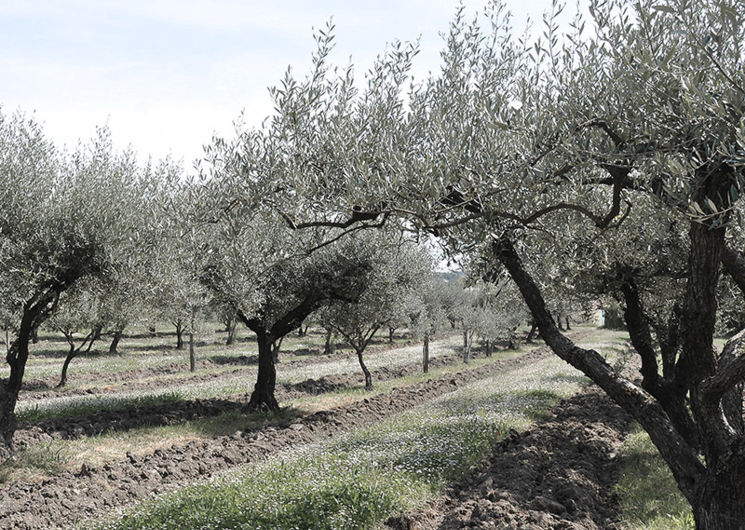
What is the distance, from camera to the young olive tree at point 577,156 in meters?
6.02

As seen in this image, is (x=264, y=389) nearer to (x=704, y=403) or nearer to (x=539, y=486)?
(x=539, y=486)

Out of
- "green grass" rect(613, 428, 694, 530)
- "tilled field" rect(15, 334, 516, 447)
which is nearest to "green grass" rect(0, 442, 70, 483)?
"tilled field" rect(15, 334, 516, 447)

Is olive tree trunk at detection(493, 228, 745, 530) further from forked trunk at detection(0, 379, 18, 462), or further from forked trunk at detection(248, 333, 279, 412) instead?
forked trunk at detection(248, 333, 279, 412)

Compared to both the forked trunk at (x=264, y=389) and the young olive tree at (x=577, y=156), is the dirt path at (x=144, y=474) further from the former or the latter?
the young olive tree at (x=577, y=156)

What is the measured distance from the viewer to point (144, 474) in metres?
12.3

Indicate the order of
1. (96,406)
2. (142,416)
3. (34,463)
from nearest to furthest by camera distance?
(34,463)
(142,416)
(96,406)

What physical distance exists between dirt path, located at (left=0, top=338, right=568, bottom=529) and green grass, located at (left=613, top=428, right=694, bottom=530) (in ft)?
29.2

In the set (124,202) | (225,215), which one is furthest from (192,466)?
(225,215)

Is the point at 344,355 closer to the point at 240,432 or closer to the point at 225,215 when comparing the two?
the point at 240,432

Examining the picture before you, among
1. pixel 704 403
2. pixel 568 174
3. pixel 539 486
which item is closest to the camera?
pixel 704 403

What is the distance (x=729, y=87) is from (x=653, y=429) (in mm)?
4343

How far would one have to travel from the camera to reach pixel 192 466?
42.7ft

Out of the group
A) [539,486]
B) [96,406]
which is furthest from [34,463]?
[539,486]

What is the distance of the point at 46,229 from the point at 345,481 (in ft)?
30.6
